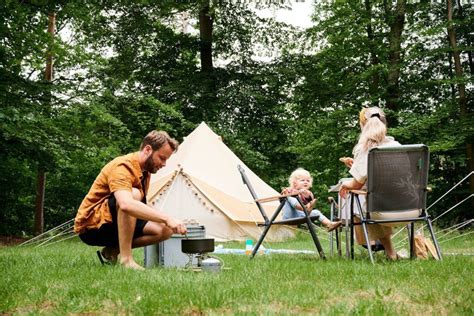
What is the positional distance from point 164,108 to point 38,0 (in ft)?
24.7

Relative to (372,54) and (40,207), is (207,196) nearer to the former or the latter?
(40,207)

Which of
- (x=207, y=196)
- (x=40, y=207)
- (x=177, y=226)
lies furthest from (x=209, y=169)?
(x=177, y=226)

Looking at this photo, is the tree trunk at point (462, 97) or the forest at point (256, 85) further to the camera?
the tree trunk at point (462, 97)

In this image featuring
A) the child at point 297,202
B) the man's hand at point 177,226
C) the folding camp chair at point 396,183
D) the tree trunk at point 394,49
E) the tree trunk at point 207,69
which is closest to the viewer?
the man's hand at point 177,226

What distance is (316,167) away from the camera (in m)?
16.5

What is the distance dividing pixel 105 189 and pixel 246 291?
1807 millimetres


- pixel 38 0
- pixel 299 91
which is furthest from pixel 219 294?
pixel 299 91

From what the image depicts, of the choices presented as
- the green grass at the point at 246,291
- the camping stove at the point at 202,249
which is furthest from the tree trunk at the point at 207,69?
the green grass at the point at 246,291

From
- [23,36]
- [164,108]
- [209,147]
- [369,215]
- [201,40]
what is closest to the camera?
Result: [369,215]

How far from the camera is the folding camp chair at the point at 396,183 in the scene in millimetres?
4648

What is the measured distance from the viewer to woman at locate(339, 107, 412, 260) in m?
4.86

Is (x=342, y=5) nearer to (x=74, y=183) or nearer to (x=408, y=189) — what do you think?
(x=74, y=183)

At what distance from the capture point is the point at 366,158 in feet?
16.0

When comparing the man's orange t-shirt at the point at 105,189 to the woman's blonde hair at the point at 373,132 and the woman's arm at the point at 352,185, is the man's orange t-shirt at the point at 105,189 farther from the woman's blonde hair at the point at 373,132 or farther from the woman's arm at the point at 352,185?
the woman's blonde hair at the point at 373,132
